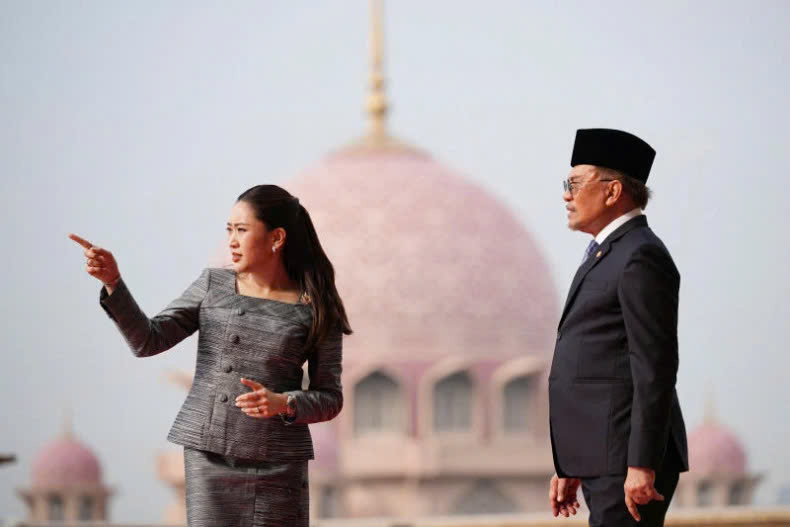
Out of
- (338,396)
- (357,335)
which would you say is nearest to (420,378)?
(357,335)

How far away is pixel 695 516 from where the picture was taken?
6719 mm

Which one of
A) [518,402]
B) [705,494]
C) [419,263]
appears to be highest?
[419,263]

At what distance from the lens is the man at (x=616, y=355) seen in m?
3.12

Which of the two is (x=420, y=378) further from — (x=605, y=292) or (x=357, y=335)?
(x=605, y=292)

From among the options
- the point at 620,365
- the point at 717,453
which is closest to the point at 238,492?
the point at 620,365

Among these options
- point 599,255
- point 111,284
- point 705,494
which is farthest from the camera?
point 705,494

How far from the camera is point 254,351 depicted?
10.7 ft

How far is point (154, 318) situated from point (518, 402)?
2147 centimetres

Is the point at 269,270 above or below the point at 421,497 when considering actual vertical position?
above

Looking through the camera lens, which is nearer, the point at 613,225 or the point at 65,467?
the point at 613,225

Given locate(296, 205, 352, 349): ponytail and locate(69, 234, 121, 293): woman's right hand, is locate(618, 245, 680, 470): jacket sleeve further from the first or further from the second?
locate(69, 234, 121, 293): woman's right hand

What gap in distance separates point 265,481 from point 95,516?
67.2ft

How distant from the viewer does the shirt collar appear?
334 cm

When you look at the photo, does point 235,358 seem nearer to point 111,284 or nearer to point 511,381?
point 111,284
